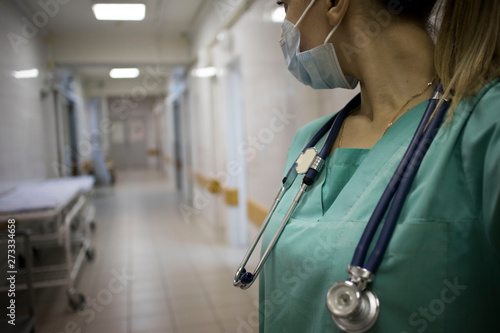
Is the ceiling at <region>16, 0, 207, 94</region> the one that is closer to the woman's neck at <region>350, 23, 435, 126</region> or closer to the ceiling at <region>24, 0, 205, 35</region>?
the ceiling at <region>24, 0, 205, 35</region>

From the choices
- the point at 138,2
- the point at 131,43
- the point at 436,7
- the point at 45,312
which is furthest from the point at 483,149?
the point at 131,43

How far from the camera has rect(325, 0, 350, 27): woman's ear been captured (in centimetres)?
85

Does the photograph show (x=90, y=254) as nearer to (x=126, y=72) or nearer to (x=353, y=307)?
(x=353, y=307)

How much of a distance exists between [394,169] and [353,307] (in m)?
0.28

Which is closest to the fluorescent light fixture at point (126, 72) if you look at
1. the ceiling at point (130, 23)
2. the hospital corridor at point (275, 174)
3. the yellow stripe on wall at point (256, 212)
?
the hospital corridor at point (275, 174)

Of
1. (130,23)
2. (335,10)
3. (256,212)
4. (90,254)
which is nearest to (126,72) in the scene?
(130,23)

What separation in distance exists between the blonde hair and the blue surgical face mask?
0.81 ft

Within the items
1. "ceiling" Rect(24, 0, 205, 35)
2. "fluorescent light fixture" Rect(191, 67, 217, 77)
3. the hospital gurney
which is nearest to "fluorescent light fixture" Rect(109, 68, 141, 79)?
"fluorescent light fixture" Rect(191, 67, 217, 77)

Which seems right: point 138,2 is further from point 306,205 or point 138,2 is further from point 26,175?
point 306,205

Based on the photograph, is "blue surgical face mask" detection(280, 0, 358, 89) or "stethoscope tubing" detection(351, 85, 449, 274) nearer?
"stethoscope tubing" detection(351, 85, 449, 274)

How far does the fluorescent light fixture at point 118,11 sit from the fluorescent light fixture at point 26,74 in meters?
0.93

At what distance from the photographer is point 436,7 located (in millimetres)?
852

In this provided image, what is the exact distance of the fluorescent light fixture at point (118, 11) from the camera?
3.40 m

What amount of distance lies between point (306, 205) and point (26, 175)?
3798 millimetres
